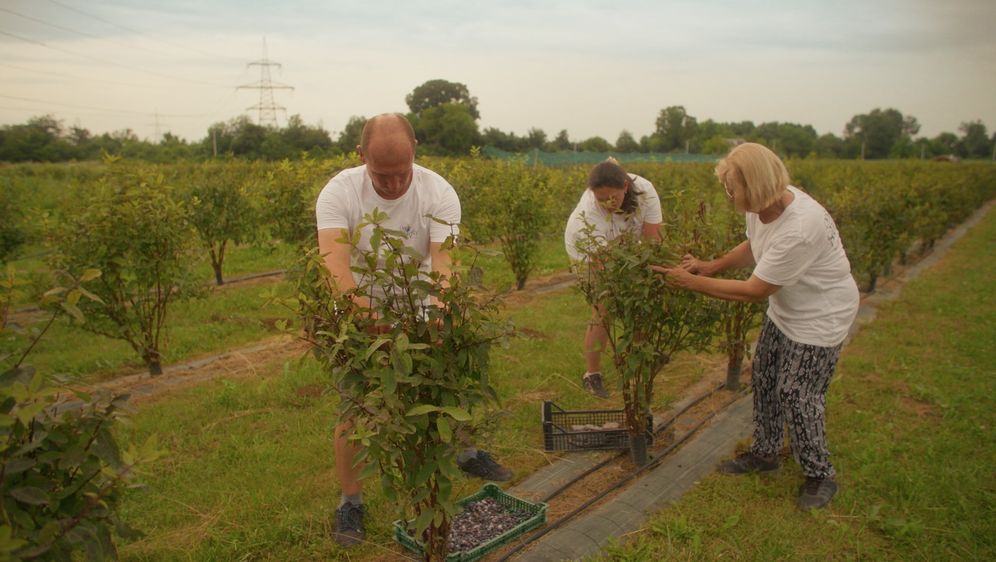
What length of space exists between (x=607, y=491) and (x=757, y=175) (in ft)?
6.07

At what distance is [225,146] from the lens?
103ft

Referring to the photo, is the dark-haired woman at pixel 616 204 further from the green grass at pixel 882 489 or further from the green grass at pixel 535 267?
the green grass at pixel 535 267

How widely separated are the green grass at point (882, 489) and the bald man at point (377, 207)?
1.30 meters

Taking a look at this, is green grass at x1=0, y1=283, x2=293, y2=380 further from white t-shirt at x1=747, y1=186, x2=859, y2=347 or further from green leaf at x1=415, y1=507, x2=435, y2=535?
white t-shirt at x1=747, y1=186, x2=859, y2=347

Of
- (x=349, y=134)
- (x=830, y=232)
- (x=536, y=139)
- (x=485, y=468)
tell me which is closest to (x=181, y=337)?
(x=485, y=468)

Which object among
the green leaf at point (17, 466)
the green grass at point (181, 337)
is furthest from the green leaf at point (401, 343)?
the green grass at point (181, 337)

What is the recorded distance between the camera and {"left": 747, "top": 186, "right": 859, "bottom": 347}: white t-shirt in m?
3.12

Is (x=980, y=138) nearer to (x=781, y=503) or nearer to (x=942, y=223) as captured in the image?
(x=942, y=223)

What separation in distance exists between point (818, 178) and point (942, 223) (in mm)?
9540

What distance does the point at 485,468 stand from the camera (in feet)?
12.4

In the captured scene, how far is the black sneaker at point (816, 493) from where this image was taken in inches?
135

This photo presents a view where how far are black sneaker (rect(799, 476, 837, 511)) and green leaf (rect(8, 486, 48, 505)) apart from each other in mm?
3357

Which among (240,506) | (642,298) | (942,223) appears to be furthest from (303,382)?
(942,223)

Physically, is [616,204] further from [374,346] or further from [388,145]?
[374,346]
